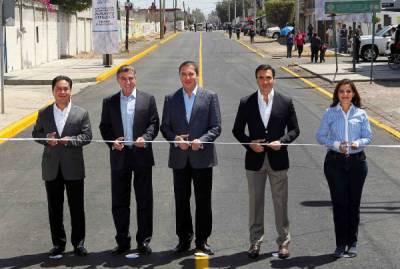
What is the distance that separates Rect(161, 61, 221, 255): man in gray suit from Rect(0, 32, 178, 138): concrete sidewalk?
26.2 feet

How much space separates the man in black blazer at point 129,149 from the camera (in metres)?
6.45

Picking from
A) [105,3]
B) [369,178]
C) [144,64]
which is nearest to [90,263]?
[369,178]

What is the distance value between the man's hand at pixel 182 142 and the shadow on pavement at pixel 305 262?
1.34m

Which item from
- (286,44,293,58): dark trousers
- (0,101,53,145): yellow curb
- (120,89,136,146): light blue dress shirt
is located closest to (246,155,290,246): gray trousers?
(120,89,136,146): light blue dress shirt

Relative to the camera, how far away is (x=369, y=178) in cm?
979

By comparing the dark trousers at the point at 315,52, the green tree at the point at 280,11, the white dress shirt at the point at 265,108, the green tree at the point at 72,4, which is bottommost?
the white dress shirt at the point at 265,108

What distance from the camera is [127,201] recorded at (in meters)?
6.63

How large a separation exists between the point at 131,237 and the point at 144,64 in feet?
94.5

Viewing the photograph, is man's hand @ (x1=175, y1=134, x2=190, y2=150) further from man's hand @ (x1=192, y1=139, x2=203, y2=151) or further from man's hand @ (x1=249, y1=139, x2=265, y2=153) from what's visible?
man's hand @ (x1=249, y1=139, x2=265, y2=153)

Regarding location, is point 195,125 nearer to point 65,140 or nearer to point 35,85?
point 65,140

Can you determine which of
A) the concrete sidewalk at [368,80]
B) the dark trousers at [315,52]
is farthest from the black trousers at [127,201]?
the dark trousers at [315,52]

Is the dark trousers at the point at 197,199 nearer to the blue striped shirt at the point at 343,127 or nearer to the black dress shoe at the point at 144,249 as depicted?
the black dress shoe at the point at 144,249

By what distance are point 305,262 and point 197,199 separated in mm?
1169

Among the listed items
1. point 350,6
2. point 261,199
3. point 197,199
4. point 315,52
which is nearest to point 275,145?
point 261,199
